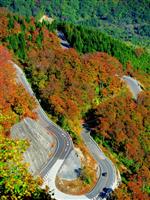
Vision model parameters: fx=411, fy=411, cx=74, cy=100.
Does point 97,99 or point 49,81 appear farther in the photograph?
point 97,99

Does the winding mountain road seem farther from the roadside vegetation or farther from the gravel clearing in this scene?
the roadside vegetation

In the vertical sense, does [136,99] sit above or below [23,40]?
below

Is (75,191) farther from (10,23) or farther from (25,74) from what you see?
(10,23)

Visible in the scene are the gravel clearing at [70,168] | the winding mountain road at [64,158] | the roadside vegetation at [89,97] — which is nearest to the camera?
the winding mountain road at [64,158]

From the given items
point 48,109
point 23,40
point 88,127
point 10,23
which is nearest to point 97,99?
point 88,127

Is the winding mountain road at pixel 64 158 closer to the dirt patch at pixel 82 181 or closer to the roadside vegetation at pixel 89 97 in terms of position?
the dirt patch at pixel 82 181

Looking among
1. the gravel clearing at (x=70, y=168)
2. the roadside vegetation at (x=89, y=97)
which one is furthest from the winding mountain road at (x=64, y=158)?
the roadside vegetation at (x=89, y=97)

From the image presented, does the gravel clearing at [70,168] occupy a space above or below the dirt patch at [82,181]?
above

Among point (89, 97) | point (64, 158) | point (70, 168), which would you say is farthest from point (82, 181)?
point (89, 97)
